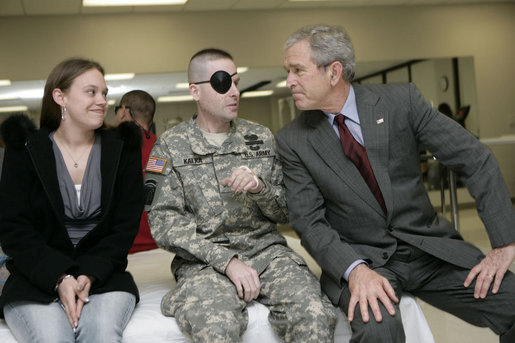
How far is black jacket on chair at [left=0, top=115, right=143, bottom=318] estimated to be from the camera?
2.12 meters

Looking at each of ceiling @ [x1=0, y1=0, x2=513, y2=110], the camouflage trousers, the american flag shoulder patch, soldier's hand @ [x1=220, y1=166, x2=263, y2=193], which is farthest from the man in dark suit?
ceiling @ [x1=0, y1=0, x2=513, y2=110]

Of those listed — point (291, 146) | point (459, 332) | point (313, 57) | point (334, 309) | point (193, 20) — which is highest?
point (193, 20)

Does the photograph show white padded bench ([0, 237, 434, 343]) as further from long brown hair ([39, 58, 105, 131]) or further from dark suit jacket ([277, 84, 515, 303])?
long brown hair ([39, 58, 105, 131])

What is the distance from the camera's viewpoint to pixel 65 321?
2025 mm

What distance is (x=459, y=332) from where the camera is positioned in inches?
132

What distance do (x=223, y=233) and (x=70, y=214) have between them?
63cm

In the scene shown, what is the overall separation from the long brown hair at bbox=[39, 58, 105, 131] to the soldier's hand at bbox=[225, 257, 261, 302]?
965mm

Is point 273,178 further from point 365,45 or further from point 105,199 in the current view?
point 365,45

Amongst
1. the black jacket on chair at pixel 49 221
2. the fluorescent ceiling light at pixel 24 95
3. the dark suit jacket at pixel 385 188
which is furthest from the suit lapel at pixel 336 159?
the fluorescent ceiling light at pixel 24 95

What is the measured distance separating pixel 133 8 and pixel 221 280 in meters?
6.04

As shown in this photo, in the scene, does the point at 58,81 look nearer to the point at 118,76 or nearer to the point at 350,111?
the point at 350,111

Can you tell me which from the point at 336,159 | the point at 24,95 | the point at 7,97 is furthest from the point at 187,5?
the point at 336,159

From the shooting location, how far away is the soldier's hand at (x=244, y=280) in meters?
2.18

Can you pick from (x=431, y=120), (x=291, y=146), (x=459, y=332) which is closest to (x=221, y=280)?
(x=291, y=146)
